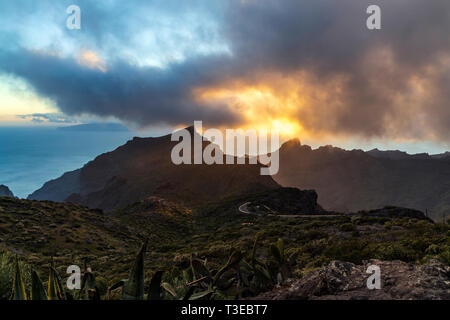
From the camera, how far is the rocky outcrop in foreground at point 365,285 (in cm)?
437

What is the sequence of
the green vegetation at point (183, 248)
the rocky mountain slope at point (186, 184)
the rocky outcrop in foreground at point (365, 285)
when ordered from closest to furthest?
the rocky outcrop in foreground at point (365, 285) < the green vegetation at point (183, 248) < the rocky mountain slope at point (186, 184)

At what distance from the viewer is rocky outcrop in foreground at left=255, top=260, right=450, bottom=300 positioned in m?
4.37

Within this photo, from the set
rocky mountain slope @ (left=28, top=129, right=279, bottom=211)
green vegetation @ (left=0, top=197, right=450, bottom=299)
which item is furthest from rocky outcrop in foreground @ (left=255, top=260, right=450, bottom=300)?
rocky mountain slope @ (left=28, top=129, right=279, bottom=211)

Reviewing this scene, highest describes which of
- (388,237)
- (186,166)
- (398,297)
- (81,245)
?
(186,166)

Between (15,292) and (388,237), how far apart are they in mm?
18214

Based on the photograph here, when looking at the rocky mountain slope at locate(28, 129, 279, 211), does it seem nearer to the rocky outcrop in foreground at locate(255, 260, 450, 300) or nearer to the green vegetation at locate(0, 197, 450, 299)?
the green vegetation at locate(0, 197, 450, 299)

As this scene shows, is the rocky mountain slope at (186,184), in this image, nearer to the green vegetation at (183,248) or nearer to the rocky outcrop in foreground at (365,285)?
the green vegetation at (183,248)

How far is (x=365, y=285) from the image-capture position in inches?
202

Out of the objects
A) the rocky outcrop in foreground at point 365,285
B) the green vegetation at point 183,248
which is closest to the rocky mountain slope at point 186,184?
the green vegetation at point 183,248
